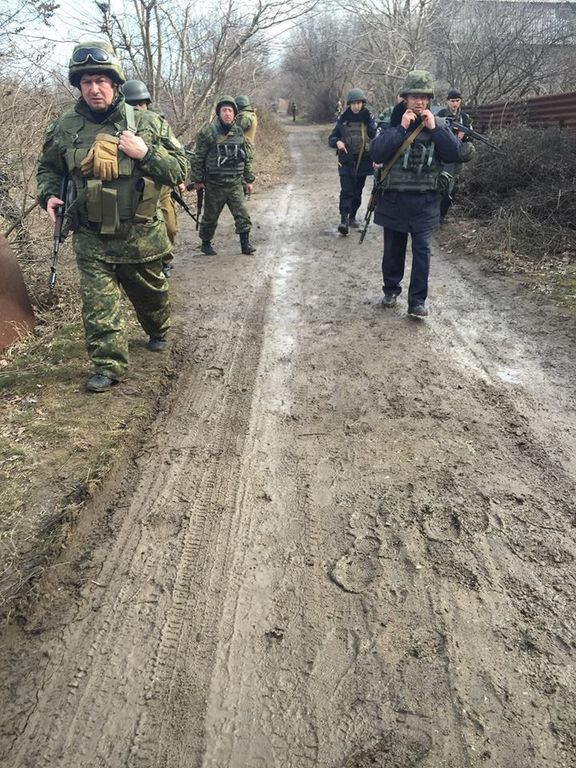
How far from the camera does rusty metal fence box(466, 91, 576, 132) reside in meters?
8.60

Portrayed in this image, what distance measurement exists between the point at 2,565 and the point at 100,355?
181cm

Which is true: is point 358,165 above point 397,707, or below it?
above

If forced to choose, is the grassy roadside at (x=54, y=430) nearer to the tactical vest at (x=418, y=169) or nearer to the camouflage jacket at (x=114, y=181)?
the camouflage jacket at (x=114, y=181)

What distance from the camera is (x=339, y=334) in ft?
15.8

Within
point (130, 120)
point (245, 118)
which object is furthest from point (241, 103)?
point (130, 120)

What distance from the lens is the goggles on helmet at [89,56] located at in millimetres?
3371

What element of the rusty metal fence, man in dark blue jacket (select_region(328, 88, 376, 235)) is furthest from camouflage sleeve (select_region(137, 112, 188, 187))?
the rusty metal fence

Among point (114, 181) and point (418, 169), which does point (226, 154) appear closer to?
point (418, 169)

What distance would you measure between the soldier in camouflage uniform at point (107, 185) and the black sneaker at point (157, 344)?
562 mm

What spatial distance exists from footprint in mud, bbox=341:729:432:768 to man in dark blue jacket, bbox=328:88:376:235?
7.33m

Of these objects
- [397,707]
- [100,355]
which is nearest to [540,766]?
[397,707]

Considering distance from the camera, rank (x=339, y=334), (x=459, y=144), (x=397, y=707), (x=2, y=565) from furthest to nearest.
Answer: (x=339, y=334) < (x=459, y=144) < (x=2, y=565) < (x=397, y=707)

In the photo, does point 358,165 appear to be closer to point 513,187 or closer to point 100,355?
point 513,187

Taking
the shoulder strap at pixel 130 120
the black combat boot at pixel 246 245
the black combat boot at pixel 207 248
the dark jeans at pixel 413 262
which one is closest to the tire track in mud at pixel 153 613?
the shoulder strap at pixel 130 120
